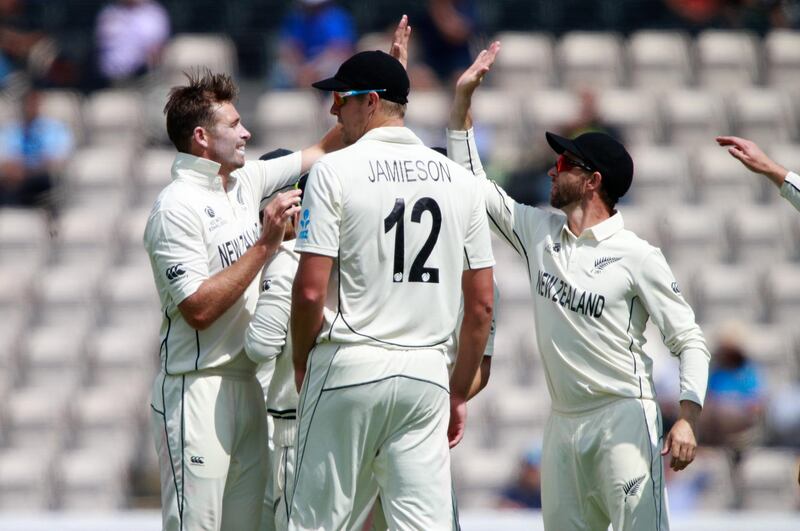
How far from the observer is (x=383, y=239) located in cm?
454

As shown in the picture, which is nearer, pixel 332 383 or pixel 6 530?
pixel 332 383

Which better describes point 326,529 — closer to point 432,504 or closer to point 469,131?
point 432,504

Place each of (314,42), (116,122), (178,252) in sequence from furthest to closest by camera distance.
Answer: (116,122), (314,42), (178,252)

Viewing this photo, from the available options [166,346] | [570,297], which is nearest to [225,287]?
[166,346]

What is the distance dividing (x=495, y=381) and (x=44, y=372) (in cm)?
345

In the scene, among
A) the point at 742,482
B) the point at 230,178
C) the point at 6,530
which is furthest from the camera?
the point at 742,482

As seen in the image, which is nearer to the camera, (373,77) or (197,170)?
(373,77)

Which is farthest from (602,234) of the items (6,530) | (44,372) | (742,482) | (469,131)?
(44,372)

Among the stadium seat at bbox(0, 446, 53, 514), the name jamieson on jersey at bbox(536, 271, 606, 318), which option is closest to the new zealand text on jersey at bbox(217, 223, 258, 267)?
the name jamieson on jersey at bbox(536, 271, 606, 318)

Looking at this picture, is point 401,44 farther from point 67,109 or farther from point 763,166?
point 67,109

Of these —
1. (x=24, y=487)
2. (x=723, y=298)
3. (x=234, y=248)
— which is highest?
(x=234, y=248)

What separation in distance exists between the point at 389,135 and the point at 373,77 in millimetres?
213

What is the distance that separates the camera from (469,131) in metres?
5.35

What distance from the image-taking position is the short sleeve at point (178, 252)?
192 inches
